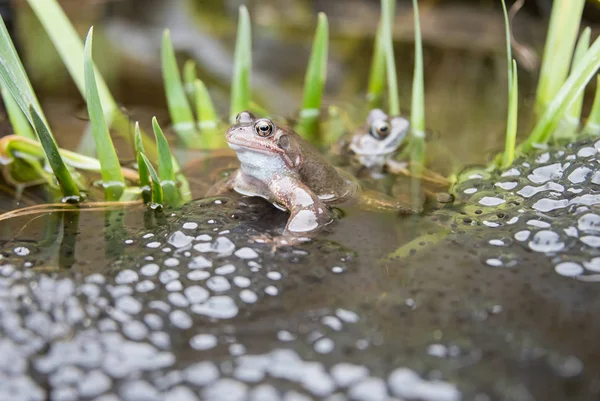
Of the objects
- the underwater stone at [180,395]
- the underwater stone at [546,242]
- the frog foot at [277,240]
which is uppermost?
the underwater stone at [546,242]

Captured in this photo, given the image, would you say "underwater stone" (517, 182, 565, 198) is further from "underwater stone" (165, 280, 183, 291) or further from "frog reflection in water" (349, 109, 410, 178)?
"underwater stone" (165, 280, 183, 291)

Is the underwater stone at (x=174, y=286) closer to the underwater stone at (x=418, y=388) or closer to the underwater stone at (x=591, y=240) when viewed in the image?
the underwater stone at (x=418, y=388)

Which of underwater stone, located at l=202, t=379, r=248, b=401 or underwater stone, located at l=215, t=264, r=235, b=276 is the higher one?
underwater stone, located at l=215, t=264, r=235, b=276

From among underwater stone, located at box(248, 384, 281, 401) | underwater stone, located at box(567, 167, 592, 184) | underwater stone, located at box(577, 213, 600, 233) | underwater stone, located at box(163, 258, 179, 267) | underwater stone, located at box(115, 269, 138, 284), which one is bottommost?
underwater stone, located at box(248, 384, 281, 401)

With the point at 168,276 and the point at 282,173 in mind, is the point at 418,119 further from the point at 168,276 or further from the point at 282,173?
the point at 168,276

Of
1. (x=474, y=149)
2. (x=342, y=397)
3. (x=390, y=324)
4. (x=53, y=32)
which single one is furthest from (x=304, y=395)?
(x=53, y=32)

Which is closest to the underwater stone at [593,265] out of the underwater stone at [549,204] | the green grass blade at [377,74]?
the underwater stone at [549,204]

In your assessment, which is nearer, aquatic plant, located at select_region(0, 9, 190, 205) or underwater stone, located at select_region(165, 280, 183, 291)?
underwater stone, located at select_region(165, 280, 183, 291)

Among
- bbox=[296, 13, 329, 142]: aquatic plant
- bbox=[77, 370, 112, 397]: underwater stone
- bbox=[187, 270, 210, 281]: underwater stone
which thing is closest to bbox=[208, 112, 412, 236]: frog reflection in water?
bbox=[187, 270, 210, 281]: underwater stone
